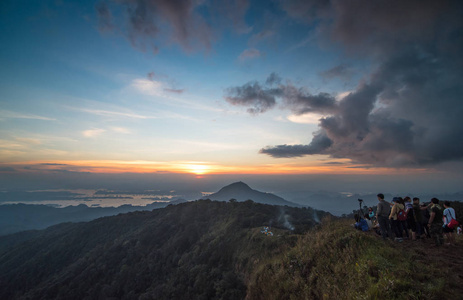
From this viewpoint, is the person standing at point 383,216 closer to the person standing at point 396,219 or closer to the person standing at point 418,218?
the person standing at point 396,219

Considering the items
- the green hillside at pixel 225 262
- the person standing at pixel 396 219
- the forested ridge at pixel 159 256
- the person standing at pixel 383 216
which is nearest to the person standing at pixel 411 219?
the person standing at pixel 396 219

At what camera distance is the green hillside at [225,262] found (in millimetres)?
6816

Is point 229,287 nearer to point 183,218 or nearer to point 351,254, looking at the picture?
point 351,254

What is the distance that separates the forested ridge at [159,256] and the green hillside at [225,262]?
26 centimetres

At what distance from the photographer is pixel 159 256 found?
55.2m

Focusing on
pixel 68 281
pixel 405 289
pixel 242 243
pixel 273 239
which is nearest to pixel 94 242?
pixel 68 281

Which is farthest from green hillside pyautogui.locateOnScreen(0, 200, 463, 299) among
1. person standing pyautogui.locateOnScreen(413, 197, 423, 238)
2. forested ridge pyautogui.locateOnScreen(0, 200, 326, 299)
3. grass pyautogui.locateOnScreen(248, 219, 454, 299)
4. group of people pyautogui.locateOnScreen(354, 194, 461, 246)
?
person standing pyautogui.locateOnScreen(413, 197, 423, 238)

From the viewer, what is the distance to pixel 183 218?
75.0 metres

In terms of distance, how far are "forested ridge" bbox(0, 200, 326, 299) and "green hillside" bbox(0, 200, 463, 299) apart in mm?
261

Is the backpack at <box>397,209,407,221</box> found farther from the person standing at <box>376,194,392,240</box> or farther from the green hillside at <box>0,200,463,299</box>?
the green hillside at <box>0,200,463,299</box>

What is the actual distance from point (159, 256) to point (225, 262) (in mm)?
28346

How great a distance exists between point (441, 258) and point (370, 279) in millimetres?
4167

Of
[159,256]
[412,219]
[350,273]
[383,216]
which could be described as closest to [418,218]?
[412,219]

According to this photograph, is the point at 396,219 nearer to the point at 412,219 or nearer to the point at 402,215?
the point at 402,215
